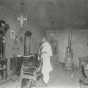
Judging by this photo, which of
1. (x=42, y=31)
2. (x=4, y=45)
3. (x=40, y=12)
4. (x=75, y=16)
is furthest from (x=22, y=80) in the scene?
(x=75, y=16)

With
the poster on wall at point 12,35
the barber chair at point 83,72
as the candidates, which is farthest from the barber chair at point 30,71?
the barber chair at point 83,72

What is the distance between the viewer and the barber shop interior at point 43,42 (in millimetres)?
2408

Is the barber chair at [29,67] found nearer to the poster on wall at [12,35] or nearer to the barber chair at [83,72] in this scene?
the poster on wall at [12,35]

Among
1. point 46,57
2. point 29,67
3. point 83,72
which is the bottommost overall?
point 83,72

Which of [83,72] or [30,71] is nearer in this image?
[30,71]

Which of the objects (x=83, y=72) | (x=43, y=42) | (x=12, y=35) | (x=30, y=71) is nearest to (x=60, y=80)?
(x=83, y=72)

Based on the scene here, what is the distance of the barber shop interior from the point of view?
2408 millimetres

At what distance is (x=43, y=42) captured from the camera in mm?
2457

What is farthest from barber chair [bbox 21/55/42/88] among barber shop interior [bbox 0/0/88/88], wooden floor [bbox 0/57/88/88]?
wooden floor [bbox 0/57/88/88]

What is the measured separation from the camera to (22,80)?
2.42 metres

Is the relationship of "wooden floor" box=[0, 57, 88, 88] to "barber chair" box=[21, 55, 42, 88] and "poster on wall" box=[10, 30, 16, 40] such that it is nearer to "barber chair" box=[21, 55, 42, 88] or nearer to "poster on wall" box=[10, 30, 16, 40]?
"barber chair" box=[21, 55, 42, 88]

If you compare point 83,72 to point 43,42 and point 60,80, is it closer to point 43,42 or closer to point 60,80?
point 60,80

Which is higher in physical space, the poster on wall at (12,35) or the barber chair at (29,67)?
the poster on wall at (12,35)

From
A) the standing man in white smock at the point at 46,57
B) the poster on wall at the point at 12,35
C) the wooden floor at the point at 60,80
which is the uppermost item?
the poster on wall at the point at 12,35
